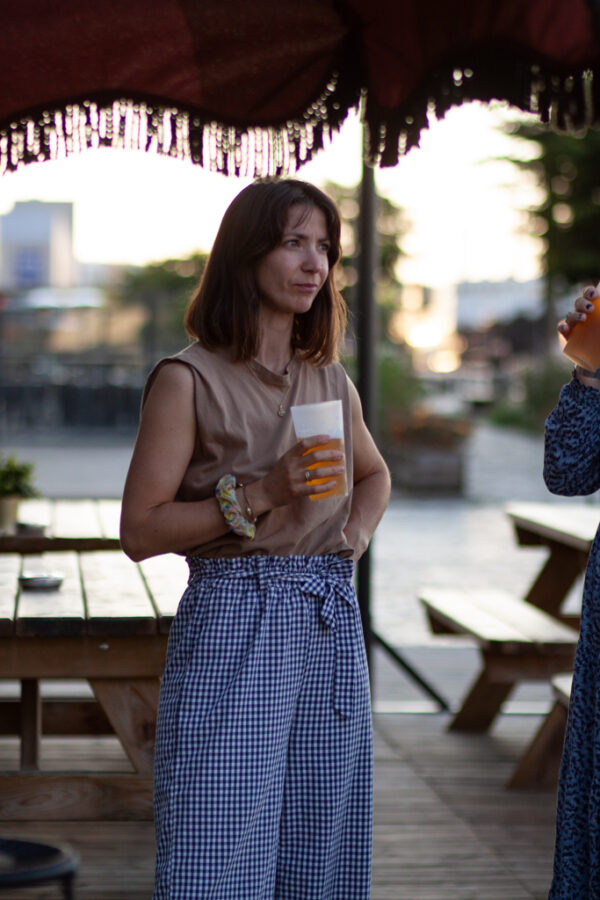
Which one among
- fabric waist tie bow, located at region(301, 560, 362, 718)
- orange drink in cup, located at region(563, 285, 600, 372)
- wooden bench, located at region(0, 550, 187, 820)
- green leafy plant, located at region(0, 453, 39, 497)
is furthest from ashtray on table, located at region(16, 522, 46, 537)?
orange drink in cup, located at region(563, 285, 600, 372)

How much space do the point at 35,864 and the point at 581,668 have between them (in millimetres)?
1135

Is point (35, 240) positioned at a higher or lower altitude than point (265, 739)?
higher

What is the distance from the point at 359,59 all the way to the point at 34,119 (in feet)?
2.73

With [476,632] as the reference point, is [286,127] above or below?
above

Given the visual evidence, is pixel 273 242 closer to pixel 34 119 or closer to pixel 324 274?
pixel 324 274

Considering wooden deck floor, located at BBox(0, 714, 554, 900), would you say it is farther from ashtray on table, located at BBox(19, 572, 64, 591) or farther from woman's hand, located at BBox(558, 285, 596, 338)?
woman's hand, located at BBox(558, 285, 596, 338)

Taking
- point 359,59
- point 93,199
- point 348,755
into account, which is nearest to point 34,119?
point 359,59

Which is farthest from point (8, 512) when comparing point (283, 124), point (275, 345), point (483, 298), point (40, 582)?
point (483, 298)

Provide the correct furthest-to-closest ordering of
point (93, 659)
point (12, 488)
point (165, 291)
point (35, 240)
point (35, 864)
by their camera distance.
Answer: point (35, 240)
point (165, 291)
point (12, 488)
point (93, 659)
point (35, 864)

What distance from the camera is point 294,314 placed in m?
2.39

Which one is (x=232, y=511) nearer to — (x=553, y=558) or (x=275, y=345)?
(x=275, y=345)

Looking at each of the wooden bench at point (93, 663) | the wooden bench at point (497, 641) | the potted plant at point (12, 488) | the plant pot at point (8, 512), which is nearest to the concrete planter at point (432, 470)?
the wooden bench at point (497, 641)

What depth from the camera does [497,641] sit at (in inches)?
165

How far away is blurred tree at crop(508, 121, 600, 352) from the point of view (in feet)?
70.5
